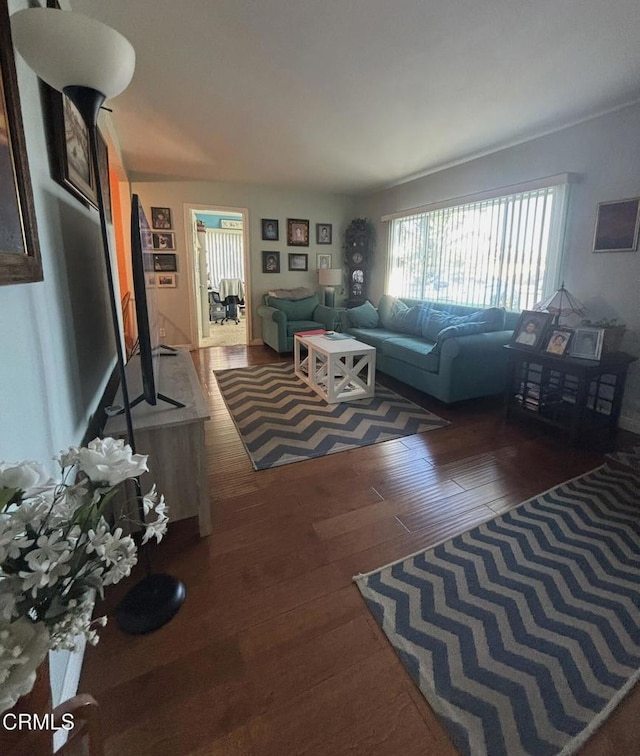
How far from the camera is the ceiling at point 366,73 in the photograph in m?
1.81

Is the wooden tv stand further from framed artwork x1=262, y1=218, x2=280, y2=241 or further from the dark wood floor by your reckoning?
framed artwork x1=262, y1=218, x2=280, y2=241

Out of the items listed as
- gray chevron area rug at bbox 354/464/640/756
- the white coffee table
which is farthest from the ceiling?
gray chevron area rug at bbox 354/464/640/756

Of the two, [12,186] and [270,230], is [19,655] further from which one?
[270,230]

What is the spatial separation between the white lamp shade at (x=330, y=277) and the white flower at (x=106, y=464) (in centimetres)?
547

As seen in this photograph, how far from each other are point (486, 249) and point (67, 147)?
3765 millimetres

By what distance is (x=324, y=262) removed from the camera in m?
6.21

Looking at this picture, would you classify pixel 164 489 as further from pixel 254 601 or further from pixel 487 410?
pixel 487 410

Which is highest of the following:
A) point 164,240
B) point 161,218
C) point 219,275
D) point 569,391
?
point 161,218

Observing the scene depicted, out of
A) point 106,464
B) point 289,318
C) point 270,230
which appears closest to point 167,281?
point 270,230

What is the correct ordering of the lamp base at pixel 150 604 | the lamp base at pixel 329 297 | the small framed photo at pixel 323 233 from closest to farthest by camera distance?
the lamp base at pixel 150 604 < the lamp base at pixel 329 297 < the small framed photo at pixel 323 233

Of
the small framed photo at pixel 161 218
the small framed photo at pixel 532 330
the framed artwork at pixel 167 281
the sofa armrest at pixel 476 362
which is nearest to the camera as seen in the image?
the small framed photo at pixel 532 330

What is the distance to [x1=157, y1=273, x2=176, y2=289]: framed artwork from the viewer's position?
212 inches

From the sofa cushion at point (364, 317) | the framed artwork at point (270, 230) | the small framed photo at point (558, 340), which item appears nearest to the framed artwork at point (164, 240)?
the framed artwork at point (270, 230)

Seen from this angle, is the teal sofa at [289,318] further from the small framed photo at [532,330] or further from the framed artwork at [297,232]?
the small framed photo at [532,330]
